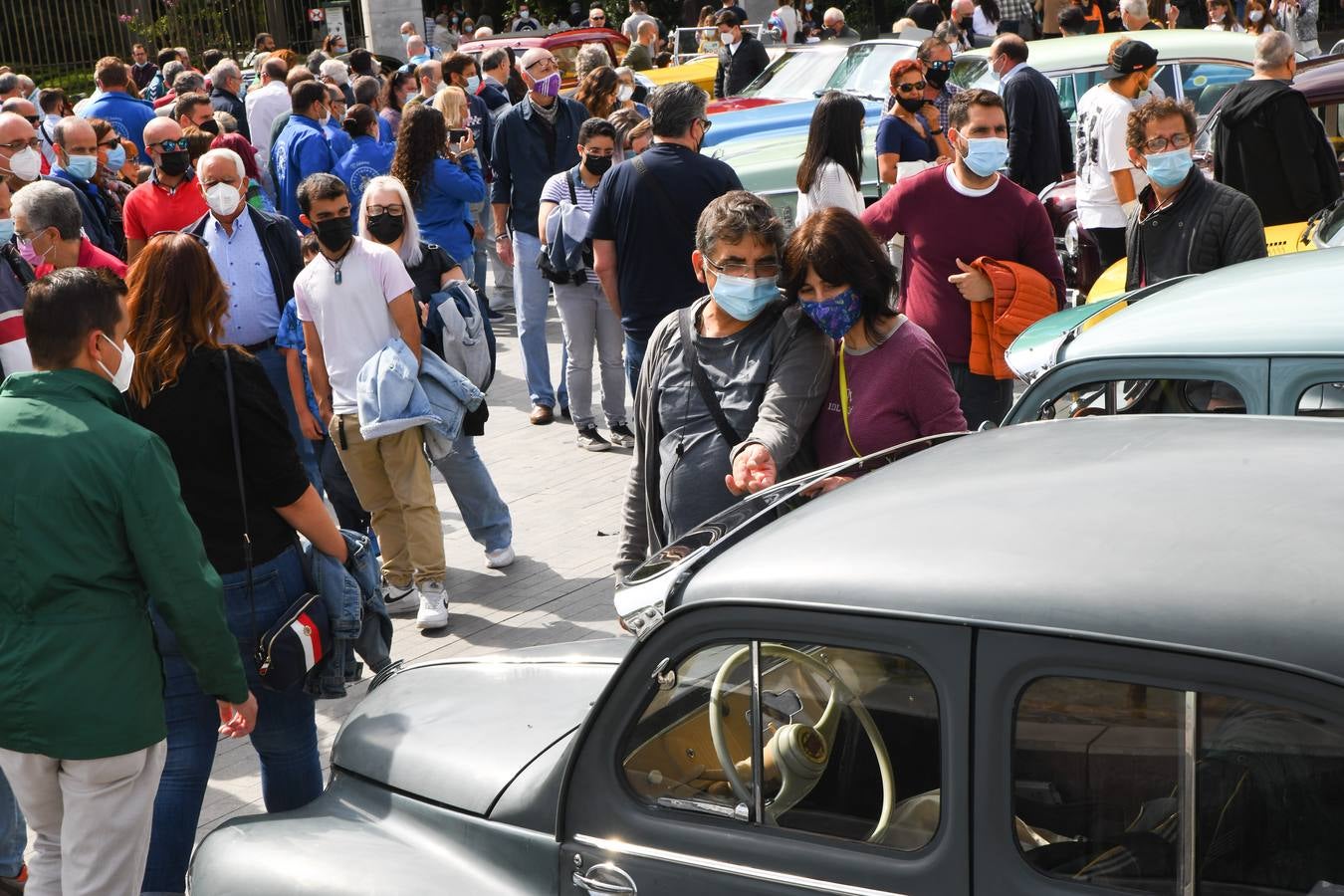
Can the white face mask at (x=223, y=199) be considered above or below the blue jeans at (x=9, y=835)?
above

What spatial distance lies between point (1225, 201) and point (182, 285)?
4214 mm

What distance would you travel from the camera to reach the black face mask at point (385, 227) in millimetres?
6484

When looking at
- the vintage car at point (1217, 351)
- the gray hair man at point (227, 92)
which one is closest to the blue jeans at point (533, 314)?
the vintage car at point (1217, 351)

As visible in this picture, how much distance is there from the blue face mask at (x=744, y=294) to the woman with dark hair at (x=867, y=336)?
0.05 m

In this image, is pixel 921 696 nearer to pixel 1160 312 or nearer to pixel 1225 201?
pixel 1160 312

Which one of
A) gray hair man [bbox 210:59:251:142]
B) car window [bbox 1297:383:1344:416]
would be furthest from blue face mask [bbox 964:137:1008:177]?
gray hair man [bbox 210:59:251:142]

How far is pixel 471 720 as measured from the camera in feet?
10.7

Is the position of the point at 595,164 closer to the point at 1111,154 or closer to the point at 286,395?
the point at 286,395

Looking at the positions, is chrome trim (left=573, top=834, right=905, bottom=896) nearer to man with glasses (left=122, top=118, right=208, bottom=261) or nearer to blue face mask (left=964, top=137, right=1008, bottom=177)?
blue face mask (left=964, top=137, right=1008, bottom=177)

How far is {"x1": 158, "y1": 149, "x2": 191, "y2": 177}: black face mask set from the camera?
773cm

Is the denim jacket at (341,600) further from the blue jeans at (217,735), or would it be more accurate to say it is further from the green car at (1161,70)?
the green car at (1161,70)

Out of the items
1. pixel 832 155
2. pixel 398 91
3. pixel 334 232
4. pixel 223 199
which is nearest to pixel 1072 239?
pixel 832 155

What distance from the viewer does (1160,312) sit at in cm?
454

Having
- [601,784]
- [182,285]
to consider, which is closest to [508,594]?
[182,285]
